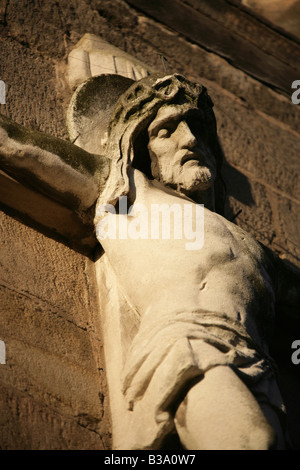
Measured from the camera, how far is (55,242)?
118 inches

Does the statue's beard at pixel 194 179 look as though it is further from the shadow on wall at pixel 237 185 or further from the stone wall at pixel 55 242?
the shadow on wall at pixel 237 185

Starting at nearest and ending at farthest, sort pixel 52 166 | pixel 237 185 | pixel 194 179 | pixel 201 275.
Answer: pixel 201 275 < pixel 52 166 < pixel 194 179 < pixel 237 185

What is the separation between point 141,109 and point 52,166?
0.45m

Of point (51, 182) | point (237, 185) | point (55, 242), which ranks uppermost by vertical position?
point (51, 182)

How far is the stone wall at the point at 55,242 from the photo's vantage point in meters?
2.53

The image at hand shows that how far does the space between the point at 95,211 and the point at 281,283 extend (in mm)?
758

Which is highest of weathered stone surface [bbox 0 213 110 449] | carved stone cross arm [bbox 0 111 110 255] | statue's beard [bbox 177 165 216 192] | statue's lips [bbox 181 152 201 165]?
statue's lips [bbox 181 152 201 165]

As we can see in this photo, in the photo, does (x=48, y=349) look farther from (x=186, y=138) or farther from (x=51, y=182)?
(x=186, y=138)

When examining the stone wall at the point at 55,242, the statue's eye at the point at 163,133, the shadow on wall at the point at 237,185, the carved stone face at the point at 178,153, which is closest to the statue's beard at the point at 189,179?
the carved stone face at the point at 178,153

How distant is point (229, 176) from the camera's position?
13.4 feet

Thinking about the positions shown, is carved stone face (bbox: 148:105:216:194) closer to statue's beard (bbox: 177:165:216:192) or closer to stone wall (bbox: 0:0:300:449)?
statue's beard (bbox: 177:165:216:192)

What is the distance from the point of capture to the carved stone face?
2.96 meters

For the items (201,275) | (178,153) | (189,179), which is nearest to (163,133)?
(178,153)

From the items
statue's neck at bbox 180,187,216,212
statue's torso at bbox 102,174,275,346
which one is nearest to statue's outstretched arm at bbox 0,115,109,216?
statue's torso at bbox 102,174,275,346
